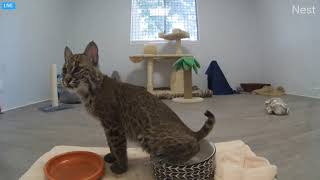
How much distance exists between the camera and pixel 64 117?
2072mm

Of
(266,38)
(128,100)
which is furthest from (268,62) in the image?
(128,100)

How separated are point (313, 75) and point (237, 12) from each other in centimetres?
156

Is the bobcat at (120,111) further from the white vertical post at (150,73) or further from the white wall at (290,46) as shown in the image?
the white wall at (290,46)

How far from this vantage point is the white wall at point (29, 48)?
2386mm

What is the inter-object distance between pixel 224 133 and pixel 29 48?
2398 millimetres

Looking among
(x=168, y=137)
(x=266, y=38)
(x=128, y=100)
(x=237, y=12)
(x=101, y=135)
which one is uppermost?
(x=237, y=12)

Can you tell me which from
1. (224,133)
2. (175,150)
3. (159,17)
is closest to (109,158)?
(175,150)

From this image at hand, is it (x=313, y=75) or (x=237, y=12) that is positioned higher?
(x=237, y=12)

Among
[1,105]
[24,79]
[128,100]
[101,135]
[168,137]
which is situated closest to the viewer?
[168,137]

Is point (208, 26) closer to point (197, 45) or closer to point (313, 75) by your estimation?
point (197, 45)

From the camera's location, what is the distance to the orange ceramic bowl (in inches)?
35.7

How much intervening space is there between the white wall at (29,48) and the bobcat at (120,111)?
5.98 feet

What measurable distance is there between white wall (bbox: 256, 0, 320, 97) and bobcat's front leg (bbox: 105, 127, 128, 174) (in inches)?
105

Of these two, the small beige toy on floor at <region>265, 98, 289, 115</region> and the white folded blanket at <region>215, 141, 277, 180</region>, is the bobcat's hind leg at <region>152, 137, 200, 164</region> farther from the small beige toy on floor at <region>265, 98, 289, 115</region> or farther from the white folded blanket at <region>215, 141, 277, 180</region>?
the small beige toy on floor at <region>265, 98, 289, 115</region>
